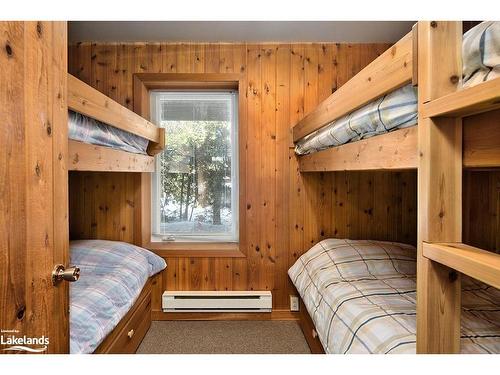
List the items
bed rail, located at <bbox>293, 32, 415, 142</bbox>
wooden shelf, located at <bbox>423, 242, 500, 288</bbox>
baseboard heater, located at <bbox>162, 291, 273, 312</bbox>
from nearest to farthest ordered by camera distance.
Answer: wooden shelf, located at <bbox>423, 242, 500, 288</bbox>, bed rail, located at <bbox>293, 32, 415, 142</bbox>, baseboard heater, located at <bbox>162, 291, 273, 312</bbox>

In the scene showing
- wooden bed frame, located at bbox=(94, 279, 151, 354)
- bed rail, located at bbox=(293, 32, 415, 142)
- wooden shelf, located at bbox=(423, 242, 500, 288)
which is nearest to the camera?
wooden shelf, located at bbox=(423, 242, 500, 288)

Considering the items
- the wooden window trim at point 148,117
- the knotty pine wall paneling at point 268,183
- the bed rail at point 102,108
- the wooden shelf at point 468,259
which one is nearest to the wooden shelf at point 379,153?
the wooden shelf at point 468,259

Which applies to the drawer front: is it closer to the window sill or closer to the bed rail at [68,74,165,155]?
the window sill

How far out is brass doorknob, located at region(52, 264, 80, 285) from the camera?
76cm

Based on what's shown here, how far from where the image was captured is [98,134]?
4.49ft

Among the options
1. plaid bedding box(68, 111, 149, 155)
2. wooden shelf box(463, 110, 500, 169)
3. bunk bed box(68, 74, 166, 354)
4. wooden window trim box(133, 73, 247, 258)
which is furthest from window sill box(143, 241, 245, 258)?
wooden shelf box(463, 110, 500, 169)

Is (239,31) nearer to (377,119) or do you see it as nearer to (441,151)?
(377,119)

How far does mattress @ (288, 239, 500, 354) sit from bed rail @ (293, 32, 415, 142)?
0.85 m

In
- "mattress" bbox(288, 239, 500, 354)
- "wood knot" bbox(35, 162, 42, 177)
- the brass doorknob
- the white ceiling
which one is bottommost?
"mattress" bbox(288, 239, 500, 354)

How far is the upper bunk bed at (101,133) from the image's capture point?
1148mm

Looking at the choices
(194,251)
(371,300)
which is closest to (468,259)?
(371,300)

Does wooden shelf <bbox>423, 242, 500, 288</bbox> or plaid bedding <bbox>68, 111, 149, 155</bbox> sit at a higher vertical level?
plaid bedding <bbox>68, 111, 149, 155</bbox>
